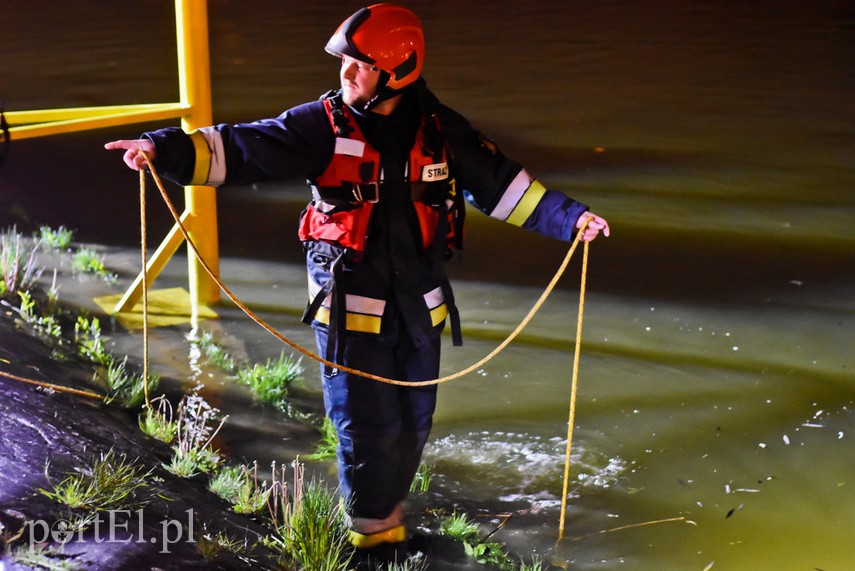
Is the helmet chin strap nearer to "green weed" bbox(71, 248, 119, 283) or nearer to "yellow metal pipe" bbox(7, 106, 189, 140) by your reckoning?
"yellow metal pipe" bbox(7, 106, 189, 140)

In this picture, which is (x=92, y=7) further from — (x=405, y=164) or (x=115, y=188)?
(x=405, y=164)

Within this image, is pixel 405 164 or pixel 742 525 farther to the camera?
pixel 742 525

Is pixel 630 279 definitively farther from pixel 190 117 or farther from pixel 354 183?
pixel 354 183

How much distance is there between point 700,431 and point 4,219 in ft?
17.8

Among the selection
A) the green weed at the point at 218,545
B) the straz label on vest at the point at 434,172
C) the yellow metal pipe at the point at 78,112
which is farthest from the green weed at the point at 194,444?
the yellow metal pipe at the point at 78,112

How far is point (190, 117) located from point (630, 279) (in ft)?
10.2

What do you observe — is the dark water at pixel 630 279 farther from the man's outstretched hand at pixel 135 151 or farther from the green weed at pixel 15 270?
the man's outstretched hand at pixel 135 151

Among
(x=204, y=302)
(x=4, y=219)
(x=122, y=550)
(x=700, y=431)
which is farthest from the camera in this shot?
(x=4, y=219)

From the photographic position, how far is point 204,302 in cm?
599

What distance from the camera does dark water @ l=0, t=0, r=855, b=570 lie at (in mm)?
4188

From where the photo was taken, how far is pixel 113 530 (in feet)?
9.89

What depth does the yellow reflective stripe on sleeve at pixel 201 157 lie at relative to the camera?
3023 mm

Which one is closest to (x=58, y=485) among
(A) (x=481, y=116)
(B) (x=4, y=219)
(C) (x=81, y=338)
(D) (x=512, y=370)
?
(C) (x=81, y=338)

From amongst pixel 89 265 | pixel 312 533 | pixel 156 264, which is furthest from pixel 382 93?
pixel 89 265
